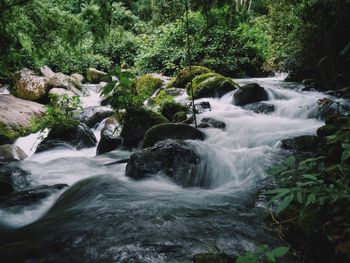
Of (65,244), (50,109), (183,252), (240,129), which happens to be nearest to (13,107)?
(50,109)

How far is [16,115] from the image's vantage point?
9.74 metres

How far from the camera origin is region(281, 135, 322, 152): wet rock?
17.2ft

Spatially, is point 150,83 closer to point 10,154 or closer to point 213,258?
point 10,154

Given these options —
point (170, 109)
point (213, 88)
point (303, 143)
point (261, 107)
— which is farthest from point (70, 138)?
point (303, 143)

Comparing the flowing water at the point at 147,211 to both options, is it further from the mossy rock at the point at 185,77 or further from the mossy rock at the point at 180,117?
Answer: the mossy rock at the point at 185,77

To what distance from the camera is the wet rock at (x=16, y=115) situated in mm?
9087

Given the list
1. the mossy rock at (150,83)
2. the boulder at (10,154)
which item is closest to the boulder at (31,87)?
the mossy rock at (150,83)

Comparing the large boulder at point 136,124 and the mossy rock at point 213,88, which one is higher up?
the mossy rock at point 213,88

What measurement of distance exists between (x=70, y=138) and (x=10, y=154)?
1427mm

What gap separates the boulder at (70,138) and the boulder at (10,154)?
Result: 47 centimetres

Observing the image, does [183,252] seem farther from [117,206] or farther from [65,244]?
[117,206]

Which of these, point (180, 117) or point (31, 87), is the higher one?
point (31, 87)

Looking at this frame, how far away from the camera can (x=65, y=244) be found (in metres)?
3.03

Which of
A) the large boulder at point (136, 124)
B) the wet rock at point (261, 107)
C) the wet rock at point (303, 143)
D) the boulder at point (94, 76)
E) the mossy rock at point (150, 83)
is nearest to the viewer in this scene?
the wet rock at point (303, 143)
